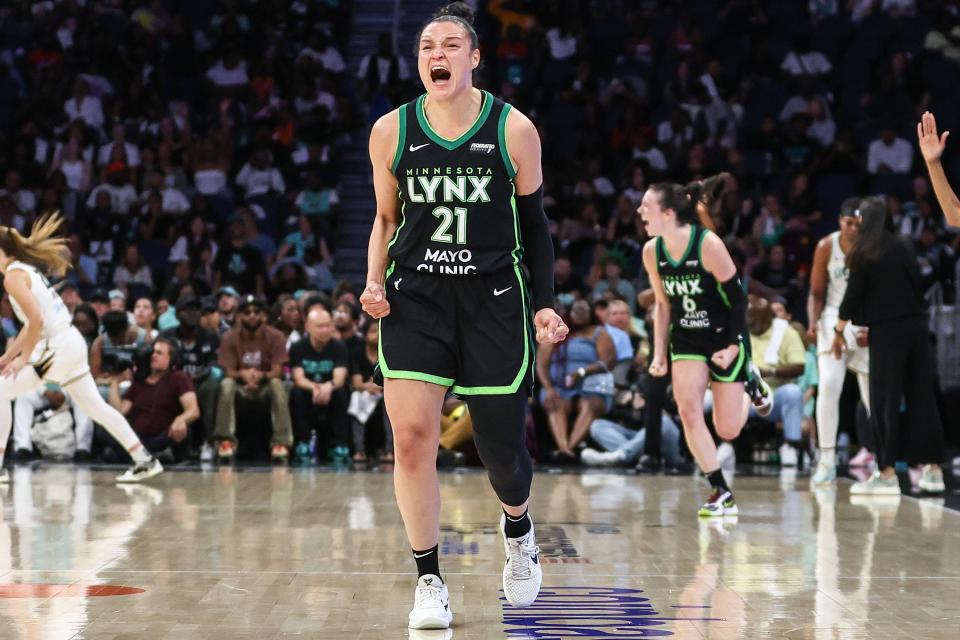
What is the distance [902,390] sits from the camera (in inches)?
346

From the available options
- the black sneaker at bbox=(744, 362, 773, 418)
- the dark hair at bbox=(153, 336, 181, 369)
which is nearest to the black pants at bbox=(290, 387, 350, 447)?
the dark hair at bbox=(153, 336, 181, 369)

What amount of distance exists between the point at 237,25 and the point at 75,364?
9.22 meters

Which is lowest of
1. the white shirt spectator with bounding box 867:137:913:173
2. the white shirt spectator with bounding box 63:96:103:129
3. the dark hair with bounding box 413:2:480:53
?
the dark hair with bounding box 413:2:480:53

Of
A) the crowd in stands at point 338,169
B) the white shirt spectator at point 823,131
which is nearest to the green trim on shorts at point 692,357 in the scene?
the crowd in stands at point 338,169

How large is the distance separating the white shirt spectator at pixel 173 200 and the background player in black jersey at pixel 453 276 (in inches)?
450

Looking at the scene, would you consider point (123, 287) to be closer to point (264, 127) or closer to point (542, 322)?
point (264, 127)

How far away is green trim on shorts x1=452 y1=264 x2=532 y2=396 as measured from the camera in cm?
422

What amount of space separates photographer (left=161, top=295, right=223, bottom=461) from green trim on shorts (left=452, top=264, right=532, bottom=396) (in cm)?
741

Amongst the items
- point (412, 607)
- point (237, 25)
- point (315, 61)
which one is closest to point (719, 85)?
point (315, 61)

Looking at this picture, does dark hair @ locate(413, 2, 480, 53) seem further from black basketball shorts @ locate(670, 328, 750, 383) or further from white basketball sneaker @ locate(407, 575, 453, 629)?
black basketball shorts @ locate(670, 328, 750, 383)

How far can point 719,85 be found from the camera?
631 inches

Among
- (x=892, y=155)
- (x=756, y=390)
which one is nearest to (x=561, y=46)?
(x=892, y=155)

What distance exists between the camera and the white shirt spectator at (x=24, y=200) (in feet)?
50.6

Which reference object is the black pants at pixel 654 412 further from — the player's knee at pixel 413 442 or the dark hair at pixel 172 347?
the player's knee at pixel 413 442
